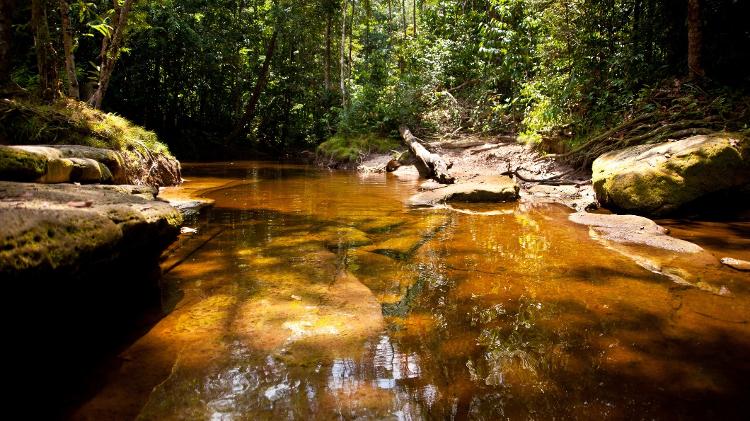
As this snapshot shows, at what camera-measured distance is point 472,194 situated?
7176mm

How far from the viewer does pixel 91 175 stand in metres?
4.73

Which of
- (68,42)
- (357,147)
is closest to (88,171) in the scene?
(68,42)

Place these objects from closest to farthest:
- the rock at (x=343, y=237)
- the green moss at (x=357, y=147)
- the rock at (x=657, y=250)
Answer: the rock at (x=657, y=250) < the rock at (x=343, y=237) < the green moss at (x=357, y=147)

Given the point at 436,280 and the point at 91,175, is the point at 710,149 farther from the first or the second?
the point at 91,175

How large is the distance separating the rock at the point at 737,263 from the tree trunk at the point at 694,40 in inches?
232

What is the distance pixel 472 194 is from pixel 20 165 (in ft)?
19.3

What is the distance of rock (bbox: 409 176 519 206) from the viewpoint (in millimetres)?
7133

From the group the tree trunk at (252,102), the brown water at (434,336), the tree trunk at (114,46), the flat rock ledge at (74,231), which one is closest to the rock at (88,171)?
the brown water at (434,336)

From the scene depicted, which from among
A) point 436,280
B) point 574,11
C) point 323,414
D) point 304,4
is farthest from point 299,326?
point 304,4

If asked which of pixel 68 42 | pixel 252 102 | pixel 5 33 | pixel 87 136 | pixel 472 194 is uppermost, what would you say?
pixel 252 102

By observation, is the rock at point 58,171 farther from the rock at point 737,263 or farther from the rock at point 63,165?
the rock at point 737,263

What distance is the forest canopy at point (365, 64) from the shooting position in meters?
7.98

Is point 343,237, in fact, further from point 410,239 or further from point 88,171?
point 88,171

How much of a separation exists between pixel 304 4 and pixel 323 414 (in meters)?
21.0
